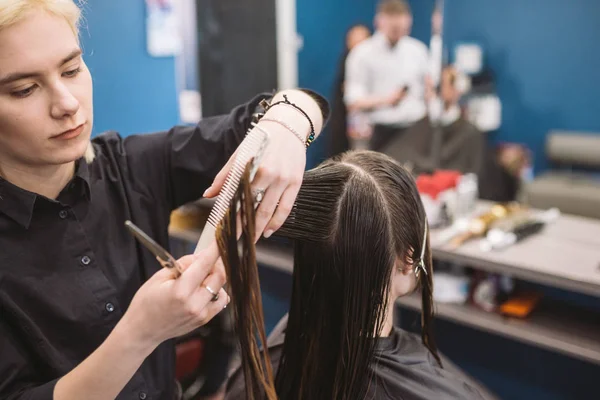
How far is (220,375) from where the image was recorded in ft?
9.99

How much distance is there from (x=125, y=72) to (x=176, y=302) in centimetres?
305

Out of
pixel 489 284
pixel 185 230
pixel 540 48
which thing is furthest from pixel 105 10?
pixel 540 48

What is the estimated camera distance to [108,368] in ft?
2.68

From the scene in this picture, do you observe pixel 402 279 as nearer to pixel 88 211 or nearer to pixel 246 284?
pixel 246 284

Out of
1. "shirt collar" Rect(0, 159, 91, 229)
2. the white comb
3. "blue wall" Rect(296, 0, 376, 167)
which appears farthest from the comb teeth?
"blue wall" Rect(296, 0, 376, 167)

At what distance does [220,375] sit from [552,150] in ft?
11.3

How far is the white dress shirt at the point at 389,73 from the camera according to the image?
395cm

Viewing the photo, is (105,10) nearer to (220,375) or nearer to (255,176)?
(220,375)

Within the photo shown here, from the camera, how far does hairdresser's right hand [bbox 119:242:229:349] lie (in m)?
0.75

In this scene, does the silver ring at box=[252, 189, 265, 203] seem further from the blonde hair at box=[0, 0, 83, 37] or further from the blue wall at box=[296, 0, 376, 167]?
the blue wall at box=[296, 0, 376, 167]

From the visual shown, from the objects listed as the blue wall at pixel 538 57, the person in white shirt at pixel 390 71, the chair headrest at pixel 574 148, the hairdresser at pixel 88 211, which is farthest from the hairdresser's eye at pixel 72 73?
the blue wall at pixel 538 57

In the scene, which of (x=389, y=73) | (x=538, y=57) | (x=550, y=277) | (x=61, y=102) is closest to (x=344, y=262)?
(x=61, y=102)

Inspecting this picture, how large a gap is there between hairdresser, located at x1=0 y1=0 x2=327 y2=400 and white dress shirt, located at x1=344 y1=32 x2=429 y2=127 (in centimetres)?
276

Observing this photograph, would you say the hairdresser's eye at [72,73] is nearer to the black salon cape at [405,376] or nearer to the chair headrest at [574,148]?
the black salon cape at [405,376]
